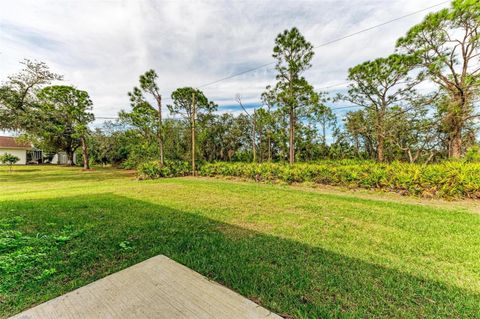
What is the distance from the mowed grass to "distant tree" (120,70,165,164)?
8651 millimetres

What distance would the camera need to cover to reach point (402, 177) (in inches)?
228

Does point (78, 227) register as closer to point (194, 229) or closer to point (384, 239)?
point (194, 229)

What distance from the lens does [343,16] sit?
6316 millimetres

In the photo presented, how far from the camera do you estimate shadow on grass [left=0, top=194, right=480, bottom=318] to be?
1.53 m

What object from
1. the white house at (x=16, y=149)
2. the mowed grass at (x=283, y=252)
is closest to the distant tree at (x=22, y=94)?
the mowed grass at (x=283, y=252)

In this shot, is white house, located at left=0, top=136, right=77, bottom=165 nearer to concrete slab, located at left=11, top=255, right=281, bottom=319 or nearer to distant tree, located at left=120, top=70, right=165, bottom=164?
distant tree, located at left=120, top=70, right=165, bottom=164

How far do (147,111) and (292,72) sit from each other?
356 inches

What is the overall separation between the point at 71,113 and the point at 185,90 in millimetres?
10063

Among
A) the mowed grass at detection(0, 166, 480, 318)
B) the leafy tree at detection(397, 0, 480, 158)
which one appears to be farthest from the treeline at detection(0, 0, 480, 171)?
the mowed grass at detection(0, 166, 480, 318)

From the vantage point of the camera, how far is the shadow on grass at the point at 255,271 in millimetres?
1534

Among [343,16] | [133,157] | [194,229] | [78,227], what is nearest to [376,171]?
[343,16]

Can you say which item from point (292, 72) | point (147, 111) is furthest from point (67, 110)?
point (292, 72)

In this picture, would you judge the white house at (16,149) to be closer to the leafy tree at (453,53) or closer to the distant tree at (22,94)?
the distant tree at (22,94)

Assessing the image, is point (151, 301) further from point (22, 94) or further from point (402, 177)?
point (22, 94)
